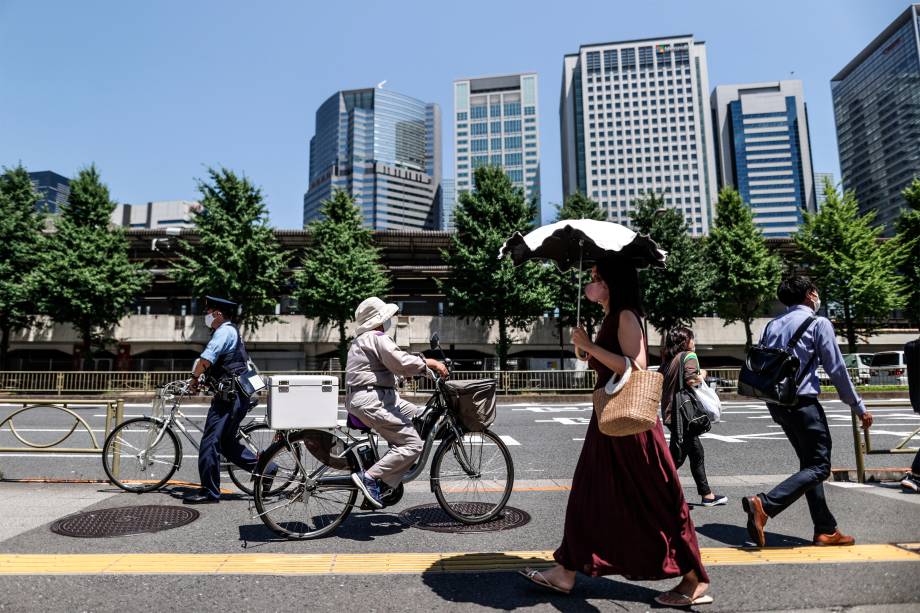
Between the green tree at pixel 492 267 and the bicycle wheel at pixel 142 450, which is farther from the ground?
the green tree at pixel 492 267

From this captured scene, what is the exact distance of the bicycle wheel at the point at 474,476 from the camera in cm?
434

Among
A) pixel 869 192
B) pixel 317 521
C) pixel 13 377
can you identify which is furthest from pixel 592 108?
pixel 317 521

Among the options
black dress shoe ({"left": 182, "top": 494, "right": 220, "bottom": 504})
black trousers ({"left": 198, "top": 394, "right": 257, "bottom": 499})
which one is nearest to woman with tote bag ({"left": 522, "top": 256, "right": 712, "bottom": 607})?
black trousers ({"left": 198, "top": 394, "right": 257, "bottom": 499})

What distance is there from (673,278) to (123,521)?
1087 inches

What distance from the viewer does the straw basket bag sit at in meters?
2.71

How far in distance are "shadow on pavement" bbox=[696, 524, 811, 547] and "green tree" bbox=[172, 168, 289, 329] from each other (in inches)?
1036

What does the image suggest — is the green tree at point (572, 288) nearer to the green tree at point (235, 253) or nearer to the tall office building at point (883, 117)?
the green tree at point (235, 253)

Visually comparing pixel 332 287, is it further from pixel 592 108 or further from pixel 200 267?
pixel 592 108

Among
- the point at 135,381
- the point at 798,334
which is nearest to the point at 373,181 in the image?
the point at 135,381

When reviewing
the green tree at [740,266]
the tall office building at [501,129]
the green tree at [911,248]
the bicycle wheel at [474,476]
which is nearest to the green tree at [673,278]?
the green tree at [740,266]

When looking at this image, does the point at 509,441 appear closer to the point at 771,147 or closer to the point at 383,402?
the point at 383,402

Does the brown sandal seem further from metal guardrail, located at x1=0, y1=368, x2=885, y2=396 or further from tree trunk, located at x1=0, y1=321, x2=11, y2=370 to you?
tree trunk, located at x1=0, y1=321, x2=11, y2=370

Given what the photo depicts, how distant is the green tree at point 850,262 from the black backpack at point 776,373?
3234 centimetres

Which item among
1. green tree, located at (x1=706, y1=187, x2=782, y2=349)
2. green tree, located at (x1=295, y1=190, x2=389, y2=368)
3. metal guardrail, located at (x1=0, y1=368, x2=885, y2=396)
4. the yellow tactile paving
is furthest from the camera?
green tree, located at (x1=706, y1=187, x2=782, y2=349)
